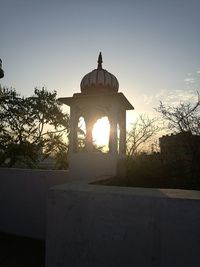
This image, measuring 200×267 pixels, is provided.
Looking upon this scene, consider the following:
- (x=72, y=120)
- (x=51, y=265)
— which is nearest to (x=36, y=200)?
(x=72, y=120)

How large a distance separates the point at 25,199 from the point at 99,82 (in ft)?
14.8

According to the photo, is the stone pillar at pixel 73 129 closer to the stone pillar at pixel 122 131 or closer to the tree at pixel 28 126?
the stone pillar at pixel 122 131

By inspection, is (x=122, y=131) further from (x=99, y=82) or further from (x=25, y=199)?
(x=25, y=199)

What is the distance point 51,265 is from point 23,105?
53.0 feet

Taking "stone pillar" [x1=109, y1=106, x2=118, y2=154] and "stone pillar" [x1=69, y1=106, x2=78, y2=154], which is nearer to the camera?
"stone pillar" [x1=109, y1=106, x2=118, y2=154]

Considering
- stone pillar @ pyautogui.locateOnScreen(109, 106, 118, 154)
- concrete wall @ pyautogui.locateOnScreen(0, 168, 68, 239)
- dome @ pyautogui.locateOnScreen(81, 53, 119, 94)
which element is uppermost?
dome @ pyautogui.locateOnScreen(81, 53, 119, 94)

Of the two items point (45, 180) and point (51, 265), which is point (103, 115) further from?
point (51, 265)

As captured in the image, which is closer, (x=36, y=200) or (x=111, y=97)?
(x=111, y=97)

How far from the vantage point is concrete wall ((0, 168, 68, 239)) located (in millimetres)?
7570

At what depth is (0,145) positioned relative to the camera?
16.6m

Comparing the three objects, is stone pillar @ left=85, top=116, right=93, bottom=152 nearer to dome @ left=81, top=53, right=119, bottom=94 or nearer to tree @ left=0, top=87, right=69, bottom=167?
dome @ left=81, top=53, right=119, bottom=94

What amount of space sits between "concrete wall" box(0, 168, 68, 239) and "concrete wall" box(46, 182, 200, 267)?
376cm

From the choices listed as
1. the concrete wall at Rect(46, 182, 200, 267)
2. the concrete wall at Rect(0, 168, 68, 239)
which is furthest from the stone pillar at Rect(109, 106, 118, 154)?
the concrete wall at Rect(46, 182, 200, 267)

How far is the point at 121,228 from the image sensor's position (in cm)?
351
